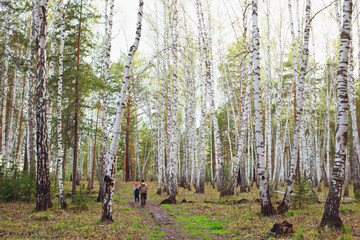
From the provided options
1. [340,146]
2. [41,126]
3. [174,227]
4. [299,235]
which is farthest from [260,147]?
[41,126]

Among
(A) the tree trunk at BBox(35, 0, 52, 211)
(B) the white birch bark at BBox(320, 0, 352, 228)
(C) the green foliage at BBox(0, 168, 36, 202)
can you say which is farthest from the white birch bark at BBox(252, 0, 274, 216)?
(C) the green foliage at BBox(0, 168, 36, 202)

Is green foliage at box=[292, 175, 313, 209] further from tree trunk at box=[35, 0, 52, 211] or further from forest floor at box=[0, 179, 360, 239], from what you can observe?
tree trunk at box=[35, 0, 52, 211]

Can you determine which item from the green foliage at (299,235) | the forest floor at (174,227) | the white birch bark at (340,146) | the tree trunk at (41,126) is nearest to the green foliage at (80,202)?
the forest floor at (174,227)

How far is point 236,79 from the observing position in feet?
77.1

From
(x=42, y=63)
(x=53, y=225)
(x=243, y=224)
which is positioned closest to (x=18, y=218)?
(x=53, y=225)

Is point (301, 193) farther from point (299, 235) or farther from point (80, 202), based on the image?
point (80, 202)

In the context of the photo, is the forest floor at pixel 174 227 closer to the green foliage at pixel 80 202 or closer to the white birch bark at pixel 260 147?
the white birch bark at pixel 260 147

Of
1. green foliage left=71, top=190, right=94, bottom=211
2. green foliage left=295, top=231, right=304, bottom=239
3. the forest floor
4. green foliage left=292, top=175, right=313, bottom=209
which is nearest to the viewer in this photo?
green foliage left=295, top=231, right=304, bottom=239

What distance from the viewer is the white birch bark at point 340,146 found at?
575 cm

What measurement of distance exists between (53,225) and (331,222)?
7195mm

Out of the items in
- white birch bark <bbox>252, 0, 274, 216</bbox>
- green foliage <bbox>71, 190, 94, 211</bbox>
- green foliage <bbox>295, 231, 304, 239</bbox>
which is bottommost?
green foliage <bbox>71, 190, 94, 211</bbox>

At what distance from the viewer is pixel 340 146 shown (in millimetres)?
5934

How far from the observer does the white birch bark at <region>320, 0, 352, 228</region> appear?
5.75 meters

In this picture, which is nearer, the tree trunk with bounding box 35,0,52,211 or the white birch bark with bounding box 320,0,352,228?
the white birch bark with bounding box 320,0,352,228
